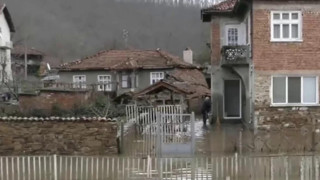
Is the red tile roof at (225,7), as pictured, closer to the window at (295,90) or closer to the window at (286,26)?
the window at (286,26)

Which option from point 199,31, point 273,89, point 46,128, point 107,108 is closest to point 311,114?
point 273,89

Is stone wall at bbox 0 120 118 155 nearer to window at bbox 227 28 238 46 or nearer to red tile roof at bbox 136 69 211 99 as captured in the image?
red tile roof at bbox 136 69 211 99

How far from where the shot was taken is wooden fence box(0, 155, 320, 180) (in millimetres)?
13328

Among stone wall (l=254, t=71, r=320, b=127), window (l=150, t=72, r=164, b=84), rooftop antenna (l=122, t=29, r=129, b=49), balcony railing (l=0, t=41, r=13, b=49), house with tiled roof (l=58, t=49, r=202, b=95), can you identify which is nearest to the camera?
stone wall (l=254, t=71, r=320, b=127)

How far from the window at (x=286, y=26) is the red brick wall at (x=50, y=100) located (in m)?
10.8

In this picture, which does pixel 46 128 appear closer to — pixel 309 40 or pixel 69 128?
pixel 69 128

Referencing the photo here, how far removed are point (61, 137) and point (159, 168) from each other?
5.84 metres

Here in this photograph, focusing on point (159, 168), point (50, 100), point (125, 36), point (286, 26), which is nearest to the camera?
point (159, 168)

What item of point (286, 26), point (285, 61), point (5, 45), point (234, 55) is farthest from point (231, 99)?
point (5, 45)

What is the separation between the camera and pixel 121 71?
4788 centimetres

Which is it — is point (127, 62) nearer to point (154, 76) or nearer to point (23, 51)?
point (154, 76)

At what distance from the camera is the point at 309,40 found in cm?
2427

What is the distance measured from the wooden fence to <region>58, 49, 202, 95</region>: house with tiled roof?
109 ft

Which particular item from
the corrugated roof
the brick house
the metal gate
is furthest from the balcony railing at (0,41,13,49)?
the brick house
